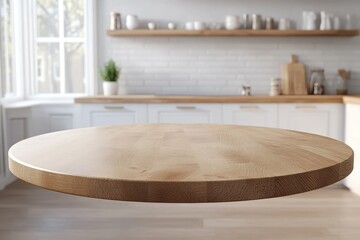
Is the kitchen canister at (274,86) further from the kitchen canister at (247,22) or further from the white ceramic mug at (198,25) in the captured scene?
the white ceramic mug at (198,25)

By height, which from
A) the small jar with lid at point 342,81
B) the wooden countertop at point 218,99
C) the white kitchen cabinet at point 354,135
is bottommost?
the white kitchen cabinet at point 354,135

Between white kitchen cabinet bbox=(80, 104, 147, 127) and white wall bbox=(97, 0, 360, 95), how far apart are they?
0.68 m

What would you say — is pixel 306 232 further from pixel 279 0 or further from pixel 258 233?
pixel 279 0

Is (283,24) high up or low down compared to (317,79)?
up

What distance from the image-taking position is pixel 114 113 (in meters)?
4.02

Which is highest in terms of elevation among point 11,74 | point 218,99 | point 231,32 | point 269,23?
point 269,23

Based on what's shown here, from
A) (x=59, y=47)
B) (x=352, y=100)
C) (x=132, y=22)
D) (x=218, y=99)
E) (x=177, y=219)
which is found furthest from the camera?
(x=59, y=47)

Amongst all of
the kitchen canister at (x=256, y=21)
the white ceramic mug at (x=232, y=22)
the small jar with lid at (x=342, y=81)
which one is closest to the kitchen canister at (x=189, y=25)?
the white ceramic mug at (x=232, y=22)

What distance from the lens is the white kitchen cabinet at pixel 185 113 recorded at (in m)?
3.99

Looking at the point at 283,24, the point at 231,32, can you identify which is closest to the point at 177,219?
the point at 231,32

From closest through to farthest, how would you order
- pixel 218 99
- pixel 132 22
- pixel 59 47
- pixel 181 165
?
pixel 181 165 < pixel 218 99 < pixel 132 22 < pixel 59 47

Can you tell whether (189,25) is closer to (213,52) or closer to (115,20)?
(213,52)

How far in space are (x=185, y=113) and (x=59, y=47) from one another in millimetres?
1788

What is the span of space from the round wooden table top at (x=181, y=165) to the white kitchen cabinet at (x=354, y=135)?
2.30 meters
